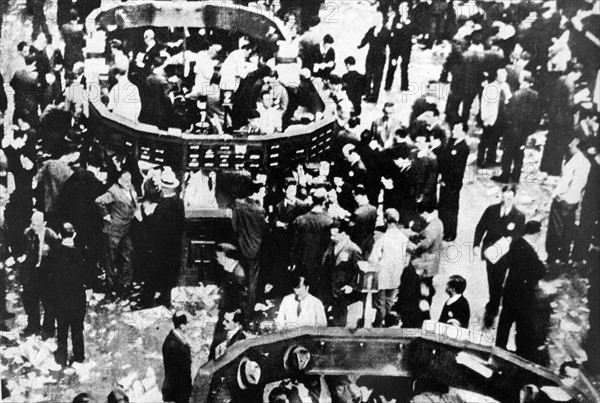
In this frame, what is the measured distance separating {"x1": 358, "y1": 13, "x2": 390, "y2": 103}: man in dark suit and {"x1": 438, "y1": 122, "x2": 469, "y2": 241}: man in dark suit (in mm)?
778

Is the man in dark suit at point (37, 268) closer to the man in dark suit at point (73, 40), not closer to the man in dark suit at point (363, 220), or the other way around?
the man in dark suit at point (73, 40)

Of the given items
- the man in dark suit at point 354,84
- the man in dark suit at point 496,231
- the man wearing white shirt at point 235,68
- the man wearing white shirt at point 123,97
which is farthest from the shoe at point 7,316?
the man in dark suit at point 496,231

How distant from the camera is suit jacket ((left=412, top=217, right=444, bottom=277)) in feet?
22.0

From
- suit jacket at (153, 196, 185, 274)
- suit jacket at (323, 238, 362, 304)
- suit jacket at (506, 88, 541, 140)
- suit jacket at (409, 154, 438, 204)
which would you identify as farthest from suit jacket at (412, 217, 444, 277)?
suit jacket at (153, 196, 185, 274)

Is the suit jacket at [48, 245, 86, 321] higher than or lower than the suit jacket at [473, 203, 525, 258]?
lower

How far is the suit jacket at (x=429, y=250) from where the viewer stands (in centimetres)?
671

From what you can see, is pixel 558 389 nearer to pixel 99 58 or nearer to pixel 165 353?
pixel 165 353

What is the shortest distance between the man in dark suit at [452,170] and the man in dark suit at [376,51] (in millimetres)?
778

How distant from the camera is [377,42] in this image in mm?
→ 6613

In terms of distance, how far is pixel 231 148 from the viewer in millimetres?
6668

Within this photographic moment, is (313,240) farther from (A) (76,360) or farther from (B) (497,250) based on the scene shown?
(A) (76,360)

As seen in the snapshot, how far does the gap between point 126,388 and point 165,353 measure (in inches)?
18.4

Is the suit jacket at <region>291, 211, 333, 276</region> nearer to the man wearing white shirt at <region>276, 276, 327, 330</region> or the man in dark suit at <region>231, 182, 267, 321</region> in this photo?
the man wearing white shirt at <region>276, 276, 327, 330</region>

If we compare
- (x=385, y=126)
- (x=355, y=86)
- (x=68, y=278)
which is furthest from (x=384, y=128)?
(x=68, y=278)
